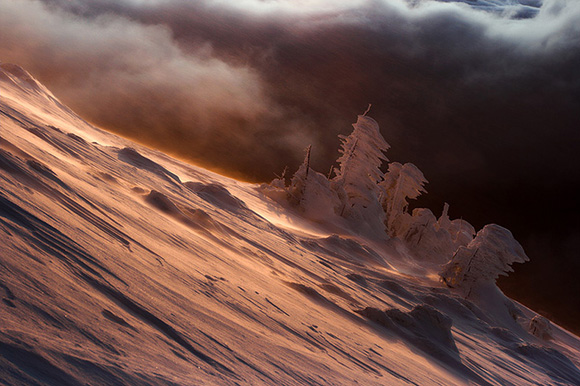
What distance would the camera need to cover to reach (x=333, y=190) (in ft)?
52.0

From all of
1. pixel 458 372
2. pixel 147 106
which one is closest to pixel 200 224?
pixel 458 372

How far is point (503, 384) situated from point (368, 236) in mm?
9594

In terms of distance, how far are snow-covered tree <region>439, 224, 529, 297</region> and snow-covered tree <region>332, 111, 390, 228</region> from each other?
430 centimetres

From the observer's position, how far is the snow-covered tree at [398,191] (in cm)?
1667

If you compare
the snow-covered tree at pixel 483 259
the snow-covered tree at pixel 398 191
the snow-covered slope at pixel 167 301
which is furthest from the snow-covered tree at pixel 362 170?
the snow-covered slope at pixel 167 301

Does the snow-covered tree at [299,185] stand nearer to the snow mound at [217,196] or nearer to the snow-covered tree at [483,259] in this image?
the snow-covered tree at [483,259]

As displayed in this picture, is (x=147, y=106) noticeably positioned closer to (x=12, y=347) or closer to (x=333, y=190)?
(x=333, y=190)

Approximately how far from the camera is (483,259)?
11.4 m

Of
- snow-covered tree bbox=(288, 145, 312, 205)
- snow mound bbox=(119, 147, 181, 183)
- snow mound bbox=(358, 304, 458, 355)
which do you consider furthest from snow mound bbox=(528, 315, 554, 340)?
snow mound bbox=(119, 147, 181, 183)

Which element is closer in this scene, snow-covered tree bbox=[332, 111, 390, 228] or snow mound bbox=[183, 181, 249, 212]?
snow mound bbox=[183, 181, 249, 212]

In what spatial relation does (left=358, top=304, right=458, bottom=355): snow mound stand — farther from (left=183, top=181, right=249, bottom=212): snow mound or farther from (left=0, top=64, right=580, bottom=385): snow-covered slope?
(left=183, top=181, right=249, bottom=212): snow mound

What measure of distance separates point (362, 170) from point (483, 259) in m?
5.56

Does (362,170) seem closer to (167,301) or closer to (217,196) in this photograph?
(217,196)

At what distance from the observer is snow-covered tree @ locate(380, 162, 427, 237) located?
656 inches
